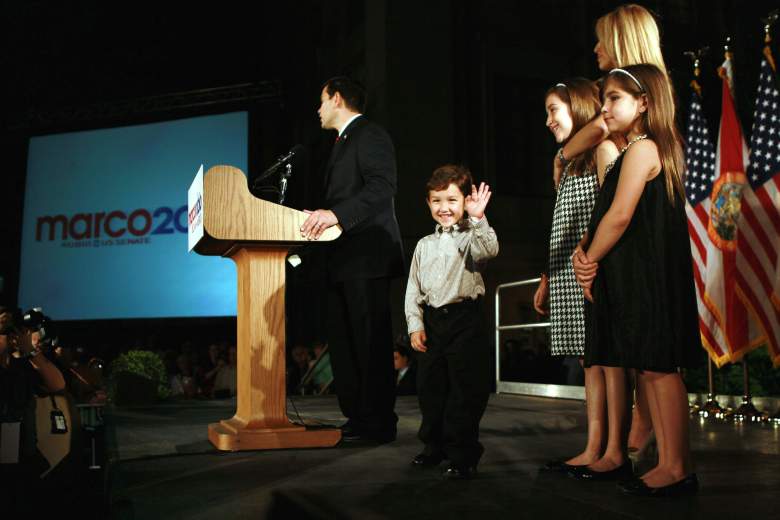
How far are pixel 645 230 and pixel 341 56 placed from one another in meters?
10.4

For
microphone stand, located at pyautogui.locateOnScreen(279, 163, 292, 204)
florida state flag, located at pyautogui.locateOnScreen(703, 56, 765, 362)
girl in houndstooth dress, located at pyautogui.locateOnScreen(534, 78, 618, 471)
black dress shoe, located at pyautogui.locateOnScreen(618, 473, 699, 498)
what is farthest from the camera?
florida state flag, located at pyautogui.locateOnScreen(703, 56, 765, 362)

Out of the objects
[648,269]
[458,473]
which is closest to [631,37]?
[648,269]

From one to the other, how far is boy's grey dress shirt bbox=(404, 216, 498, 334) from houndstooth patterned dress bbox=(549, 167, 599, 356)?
0.37 metres

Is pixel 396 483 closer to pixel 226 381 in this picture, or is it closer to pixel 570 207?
pixel 570 207

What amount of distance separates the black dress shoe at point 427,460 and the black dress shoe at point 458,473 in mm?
157

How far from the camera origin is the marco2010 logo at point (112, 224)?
899cm

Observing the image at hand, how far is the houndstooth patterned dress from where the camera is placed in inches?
93.0

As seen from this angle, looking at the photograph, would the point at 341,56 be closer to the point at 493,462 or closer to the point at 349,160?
the point at 349,160

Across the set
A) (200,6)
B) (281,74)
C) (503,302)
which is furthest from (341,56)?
(503,302)

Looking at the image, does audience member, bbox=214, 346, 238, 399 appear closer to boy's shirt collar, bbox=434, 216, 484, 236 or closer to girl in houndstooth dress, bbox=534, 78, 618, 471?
girl in houndstooth dress, bbox=534, 78, 618, 471

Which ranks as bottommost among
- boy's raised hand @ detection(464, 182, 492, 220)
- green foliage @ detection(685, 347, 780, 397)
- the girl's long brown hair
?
green foliage @ detection(685, 347, 780, 397)

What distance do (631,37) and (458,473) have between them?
1.40 m

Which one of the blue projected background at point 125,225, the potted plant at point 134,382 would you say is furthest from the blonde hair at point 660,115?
the blue projected background at point 125,225

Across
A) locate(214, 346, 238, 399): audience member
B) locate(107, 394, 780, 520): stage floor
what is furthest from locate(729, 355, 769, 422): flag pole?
locate(214, 346, 238, 399): audience member
